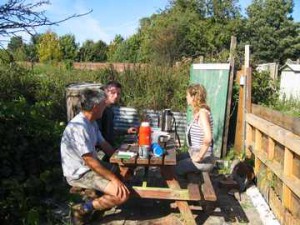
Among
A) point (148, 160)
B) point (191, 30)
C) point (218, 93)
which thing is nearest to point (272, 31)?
point (191, 30)

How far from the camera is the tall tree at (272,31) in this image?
61.5 meters

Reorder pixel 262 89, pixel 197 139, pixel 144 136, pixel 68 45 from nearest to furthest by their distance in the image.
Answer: pixel 144 136 < pixel 197 139 < pixel 262 89 < pixel 68 45

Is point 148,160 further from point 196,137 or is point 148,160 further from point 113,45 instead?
point 113,45

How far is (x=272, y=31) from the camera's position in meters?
63.7

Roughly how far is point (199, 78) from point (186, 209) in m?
4.49

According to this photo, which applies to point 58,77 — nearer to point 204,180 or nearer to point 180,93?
point 180,93

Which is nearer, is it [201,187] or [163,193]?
[163,193]

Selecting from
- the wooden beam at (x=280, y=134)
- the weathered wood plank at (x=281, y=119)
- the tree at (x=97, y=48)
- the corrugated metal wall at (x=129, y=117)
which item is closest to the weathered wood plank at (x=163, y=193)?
the wooden beam at (x=280, y=134)

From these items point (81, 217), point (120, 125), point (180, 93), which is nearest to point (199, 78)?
point (180, 93)

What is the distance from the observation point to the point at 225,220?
5.19m

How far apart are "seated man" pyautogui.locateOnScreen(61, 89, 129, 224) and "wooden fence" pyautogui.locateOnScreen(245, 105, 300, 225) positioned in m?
1.59

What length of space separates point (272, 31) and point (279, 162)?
202 feet

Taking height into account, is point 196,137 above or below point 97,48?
below

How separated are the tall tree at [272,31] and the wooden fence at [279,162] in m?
53.4
